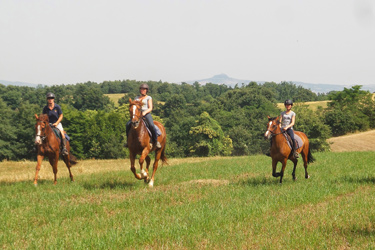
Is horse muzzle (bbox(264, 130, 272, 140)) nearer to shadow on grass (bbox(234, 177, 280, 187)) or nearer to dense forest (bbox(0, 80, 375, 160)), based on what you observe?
shadow on grass (bbox(234, 177, 280, 187))

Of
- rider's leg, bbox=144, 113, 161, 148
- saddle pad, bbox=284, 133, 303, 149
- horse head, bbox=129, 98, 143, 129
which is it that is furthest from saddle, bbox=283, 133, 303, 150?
horse head, bbox=129, 98, 143, 129

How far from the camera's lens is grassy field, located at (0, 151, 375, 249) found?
6.38 m

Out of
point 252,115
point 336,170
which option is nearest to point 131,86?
point 252,115

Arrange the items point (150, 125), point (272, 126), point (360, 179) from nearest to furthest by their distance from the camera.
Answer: point (150, 125) → point (272, 126) → point (360, 179)

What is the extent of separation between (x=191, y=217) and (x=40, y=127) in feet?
24.6

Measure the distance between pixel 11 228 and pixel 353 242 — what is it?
6.76 meters

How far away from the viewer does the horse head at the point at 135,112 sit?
11.6 m

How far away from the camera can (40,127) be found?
507 inches

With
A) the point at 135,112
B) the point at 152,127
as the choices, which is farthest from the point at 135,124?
the point at 152,127

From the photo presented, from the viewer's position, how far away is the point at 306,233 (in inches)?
264

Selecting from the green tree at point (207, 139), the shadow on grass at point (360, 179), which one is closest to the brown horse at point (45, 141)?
the shadow on grass at point (360, 179)

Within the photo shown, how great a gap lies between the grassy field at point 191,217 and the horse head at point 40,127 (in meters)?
1.80

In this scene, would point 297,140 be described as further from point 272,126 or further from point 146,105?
point 146,105

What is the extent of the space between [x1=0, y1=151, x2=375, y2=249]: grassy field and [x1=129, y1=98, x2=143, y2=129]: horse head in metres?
2.26
